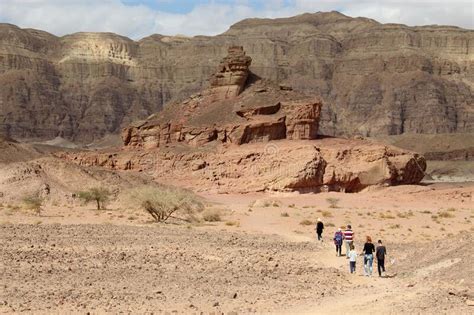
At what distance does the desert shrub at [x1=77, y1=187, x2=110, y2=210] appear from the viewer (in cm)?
4409

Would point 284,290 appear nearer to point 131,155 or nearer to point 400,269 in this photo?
point 400,269

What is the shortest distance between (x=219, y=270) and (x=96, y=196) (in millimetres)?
24826

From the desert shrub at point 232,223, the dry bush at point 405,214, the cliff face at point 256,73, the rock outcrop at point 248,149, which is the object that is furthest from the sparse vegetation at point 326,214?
the cliff face at point 256,73

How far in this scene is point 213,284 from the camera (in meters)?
17.9

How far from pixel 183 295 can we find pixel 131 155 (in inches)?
1830

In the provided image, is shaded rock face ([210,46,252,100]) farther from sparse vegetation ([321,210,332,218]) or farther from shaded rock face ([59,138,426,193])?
sparse vegetation ([321,210,332,218])

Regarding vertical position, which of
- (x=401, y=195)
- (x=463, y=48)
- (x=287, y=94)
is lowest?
(x=401, y=195)

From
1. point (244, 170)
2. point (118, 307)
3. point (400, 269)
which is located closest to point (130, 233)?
point (400, 269)

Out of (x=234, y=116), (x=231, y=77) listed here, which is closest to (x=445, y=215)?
(x=234, y=116)

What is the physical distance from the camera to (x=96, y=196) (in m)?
44.1

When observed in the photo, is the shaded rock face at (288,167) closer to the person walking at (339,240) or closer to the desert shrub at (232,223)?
the desert shrub at (232,223)

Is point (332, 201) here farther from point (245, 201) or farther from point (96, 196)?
point (96, 196)

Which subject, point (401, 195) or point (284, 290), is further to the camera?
point (401, 195)

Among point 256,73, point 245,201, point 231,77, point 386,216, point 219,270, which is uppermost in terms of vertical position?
point 256,73
